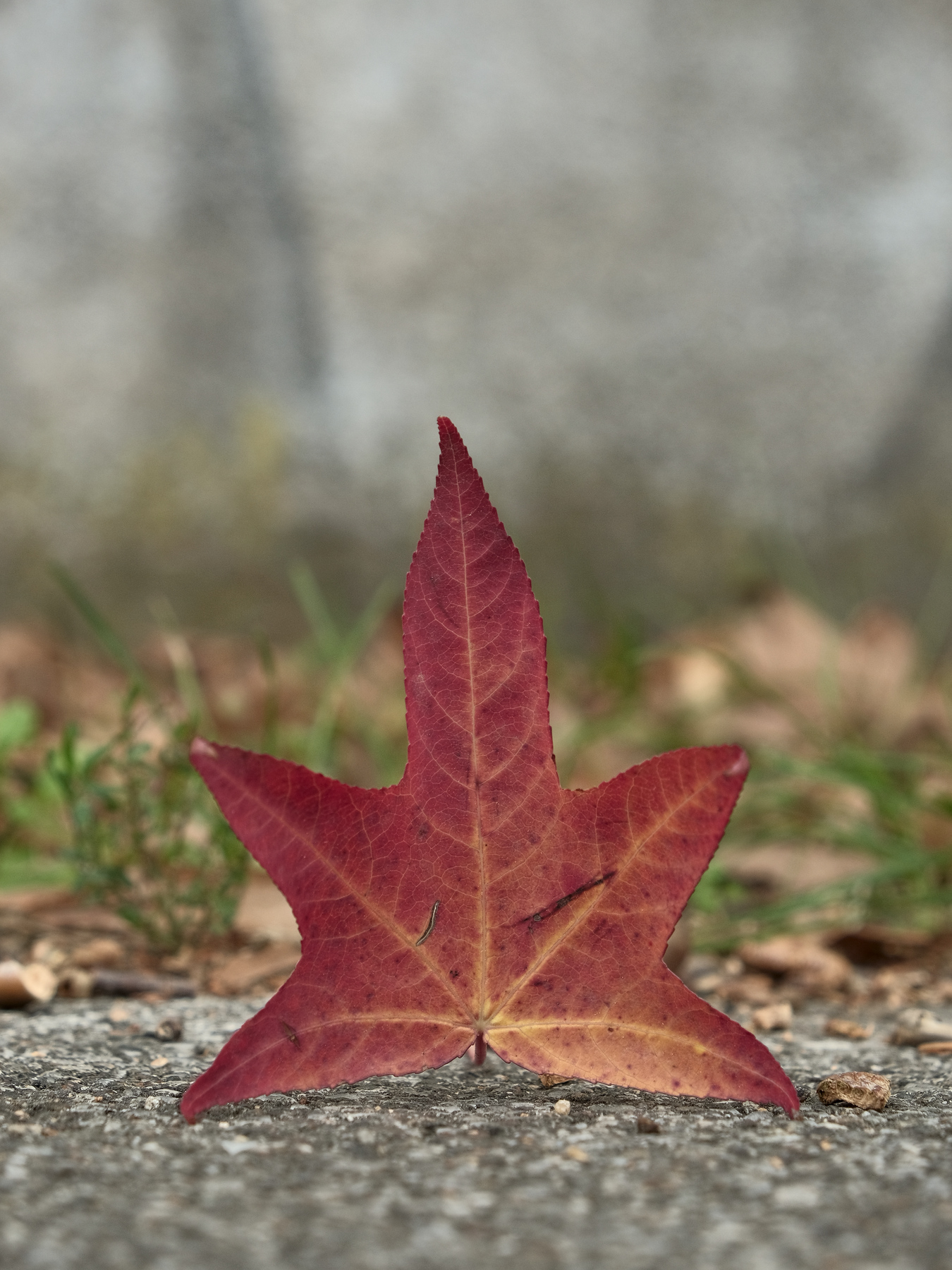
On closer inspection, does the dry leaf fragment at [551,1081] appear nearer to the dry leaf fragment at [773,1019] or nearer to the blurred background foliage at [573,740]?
the dry leaf fragment at [773,1019]

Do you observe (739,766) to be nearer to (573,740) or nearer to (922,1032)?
(922,1032)

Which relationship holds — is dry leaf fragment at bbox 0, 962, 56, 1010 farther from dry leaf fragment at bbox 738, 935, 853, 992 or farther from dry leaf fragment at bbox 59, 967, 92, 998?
dry leaf fragment at bbox 738, 935, 853, 992

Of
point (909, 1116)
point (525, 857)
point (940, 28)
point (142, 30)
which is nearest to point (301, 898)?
point (525, 857)

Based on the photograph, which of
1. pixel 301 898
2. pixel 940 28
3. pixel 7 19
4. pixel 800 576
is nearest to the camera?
pixel 301 898

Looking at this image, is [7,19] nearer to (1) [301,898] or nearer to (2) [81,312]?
(2) [81,312]

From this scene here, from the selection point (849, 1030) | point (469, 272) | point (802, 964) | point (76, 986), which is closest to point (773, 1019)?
point (849, 1030)
